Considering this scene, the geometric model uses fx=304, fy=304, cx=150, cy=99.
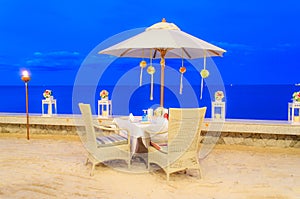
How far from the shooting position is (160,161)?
3.57 metres

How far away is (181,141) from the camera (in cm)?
343

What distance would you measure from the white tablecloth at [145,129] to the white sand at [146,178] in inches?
15.7

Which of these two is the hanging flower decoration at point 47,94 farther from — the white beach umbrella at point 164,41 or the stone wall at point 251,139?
the stone wall at point 251,139

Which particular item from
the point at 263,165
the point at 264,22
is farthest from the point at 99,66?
the point at 264,22

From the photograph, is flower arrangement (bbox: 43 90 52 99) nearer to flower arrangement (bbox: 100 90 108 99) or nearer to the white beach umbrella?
flower arrangement (bbox: 100 90 108 99)

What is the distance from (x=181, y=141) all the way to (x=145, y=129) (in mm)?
556

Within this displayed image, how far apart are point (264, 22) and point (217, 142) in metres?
5.41

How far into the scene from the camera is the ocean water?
6691mm

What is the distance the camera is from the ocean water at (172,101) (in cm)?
669

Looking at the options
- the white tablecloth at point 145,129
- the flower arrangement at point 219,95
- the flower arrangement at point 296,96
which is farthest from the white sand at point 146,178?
the flower arrangement at point 219,95

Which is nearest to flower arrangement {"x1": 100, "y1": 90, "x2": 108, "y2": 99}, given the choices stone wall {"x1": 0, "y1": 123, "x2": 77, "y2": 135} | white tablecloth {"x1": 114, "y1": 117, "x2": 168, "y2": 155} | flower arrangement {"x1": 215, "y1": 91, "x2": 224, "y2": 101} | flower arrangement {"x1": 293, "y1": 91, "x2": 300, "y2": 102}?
stone wall {"x1": 0, "y1": 123, "x2": 77, "y2": 135}

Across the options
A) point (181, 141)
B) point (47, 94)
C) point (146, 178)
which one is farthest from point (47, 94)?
point (181, 141)

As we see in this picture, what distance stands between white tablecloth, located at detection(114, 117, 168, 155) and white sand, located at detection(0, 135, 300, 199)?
1.31 ft

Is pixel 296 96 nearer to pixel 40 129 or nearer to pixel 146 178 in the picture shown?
pixel 146 178
